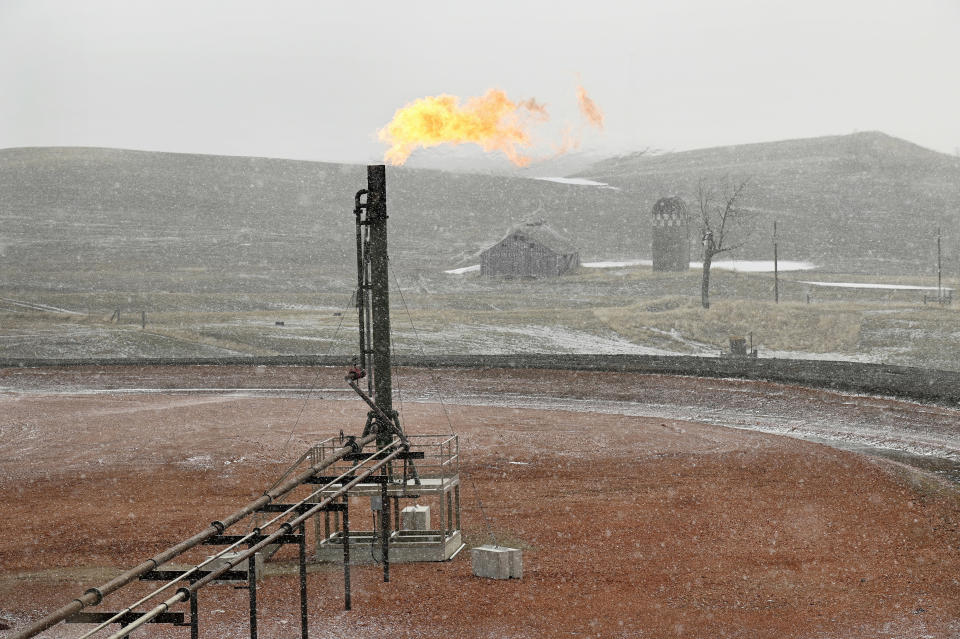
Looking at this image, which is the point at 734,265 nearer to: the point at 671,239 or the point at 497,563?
the point at 671,239

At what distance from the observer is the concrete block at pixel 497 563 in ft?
49.1

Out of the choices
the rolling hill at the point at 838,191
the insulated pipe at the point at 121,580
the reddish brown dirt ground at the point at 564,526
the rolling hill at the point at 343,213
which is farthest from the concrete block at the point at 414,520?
the rolling hill at the point at 838,191

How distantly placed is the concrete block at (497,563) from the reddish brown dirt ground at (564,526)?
22cm

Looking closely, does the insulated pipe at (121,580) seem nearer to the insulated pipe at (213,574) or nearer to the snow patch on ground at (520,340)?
the insulated pipe at (213,574)

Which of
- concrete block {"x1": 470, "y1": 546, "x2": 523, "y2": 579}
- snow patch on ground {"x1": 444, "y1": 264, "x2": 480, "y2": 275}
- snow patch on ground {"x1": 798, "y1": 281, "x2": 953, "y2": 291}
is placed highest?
snow patch on ground {"x1": 444, "y1": 264, "x2": 480, "y2": 275}

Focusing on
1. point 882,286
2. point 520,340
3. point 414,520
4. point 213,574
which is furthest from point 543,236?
point 213,574

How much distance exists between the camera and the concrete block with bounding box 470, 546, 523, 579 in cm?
1498

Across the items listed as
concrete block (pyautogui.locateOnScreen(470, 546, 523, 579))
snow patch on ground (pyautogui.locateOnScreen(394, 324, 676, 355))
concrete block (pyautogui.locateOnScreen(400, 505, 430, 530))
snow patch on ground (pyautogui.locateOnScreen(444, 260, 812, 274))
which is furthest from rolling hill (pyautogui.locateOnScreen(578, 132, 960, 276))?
concrete block (pyautogui.locateOnScreen(470, 546, 523, 579))

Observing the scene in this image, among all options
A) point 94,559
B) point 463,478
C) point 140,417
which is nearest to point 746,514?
point 463,478

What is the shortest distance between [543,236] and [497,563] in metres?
77.5

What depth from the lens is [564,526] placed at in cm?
1850

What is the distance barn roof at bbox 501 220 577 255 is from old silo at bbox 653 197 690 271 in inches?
315

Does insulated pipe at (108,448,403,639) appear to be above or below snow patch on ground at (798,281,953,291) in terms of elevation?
below

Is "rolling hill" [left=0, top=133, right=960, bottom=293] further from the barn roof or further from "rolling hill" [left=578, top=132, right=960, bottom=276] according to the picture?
the barn roof
